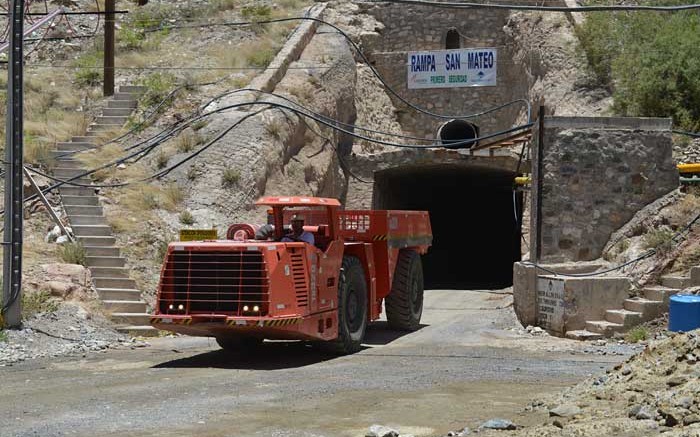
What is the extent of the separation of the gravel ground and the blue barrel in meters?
8.32

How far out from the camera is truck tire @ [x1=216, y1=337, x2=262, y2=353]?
1536cm

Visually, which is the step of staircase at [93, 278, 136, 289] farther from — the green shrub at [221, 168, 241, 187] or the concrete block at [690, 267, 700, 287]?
the concrete block at [690, 267, 700, 287]

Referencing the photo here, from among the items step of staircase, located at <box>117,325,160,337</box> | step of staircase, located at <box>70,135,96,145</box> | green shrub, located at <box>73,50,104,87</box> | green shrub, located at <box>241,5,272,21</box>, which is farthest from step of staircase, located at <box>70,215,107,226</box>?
green shrub, located at <box>241,5,272,21</box>

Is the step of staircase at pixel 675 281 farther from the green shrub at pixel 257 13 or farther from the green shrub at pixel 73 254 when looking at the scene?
the green shrub at pixel 257 13

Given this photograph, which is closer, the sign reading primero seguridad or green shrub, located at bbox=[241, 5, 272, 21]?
the sign reading primero seguridad

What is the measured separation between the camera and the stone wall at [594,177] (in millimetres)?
18562

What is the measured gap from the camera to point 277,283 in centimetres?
1341

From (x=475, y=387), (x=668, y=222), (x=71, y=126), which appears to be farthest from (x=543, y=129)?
(x=71, y=126)

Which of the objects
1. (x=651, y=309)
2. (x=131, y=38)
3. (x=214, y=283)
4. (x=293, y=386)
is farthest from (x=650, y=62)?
(x=131, y=38)

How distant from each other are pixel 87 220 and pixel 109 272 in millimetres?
2050

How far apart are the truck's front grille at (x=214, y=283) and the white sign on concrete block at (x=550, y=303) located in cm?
573

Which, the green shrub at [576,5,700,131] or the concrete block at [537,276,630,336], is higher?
the green shrub at [576,5,700,131]

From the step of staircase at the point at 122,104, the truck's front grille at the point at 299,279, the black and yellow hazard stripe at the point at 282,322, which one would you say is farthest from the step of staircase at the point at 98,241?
the step of staircase at the point at 122,104

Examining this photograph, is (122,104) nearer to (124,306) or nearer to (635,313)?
(124,306)
